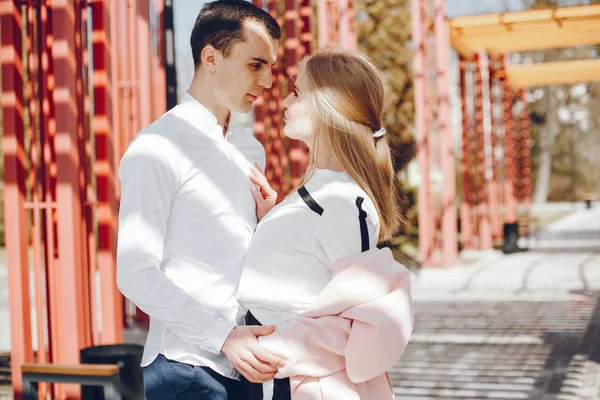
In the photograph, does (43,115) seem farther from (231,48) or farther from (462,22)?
(462,22)

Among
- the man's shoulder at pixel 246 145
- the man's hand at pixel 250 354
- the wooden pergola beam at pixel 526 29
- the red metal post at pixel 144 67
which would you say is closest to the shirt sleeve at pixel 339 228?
the man's hand at pixel 250 354

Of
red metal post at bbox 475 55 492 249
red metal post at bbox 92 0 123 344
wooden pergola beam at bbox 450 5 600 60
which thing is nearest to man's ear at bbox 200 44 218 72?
red metal post at bbox 92 0 123 344

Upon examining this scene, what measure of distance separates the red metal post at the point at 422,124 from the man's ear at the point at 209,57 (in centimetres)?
1112

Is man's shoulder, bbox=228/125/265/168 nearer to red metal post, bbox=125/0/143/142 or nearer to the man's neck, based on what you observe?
the man's neck

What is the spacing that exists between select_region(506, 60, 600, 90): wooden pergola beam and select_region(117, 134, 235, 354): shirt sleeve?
19070 millimetres

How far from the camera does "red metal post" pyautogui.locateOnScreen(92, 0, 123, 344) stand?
4.12 m

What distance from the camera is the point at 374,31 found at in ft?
63.3

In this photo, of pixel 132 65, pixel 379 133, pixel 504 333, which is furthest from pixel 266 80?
pixel 504 333

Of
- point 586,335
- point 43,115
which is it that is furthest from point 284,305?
point 586,335

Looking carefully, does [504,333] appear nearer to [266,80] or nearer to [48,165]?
[48,165]

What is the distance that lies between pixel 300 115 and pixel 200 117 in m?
0.29

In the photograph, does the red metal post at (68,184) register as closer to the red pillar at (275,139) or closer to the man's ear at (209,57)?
the man's ear at (209,57)

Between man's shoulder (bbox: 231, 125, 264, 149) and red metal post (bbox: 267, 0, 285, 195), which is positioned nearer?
man's shoulder (bbox: 231, 125, 264, 149)

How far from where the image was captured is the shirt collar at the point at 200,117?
2.06 metres
